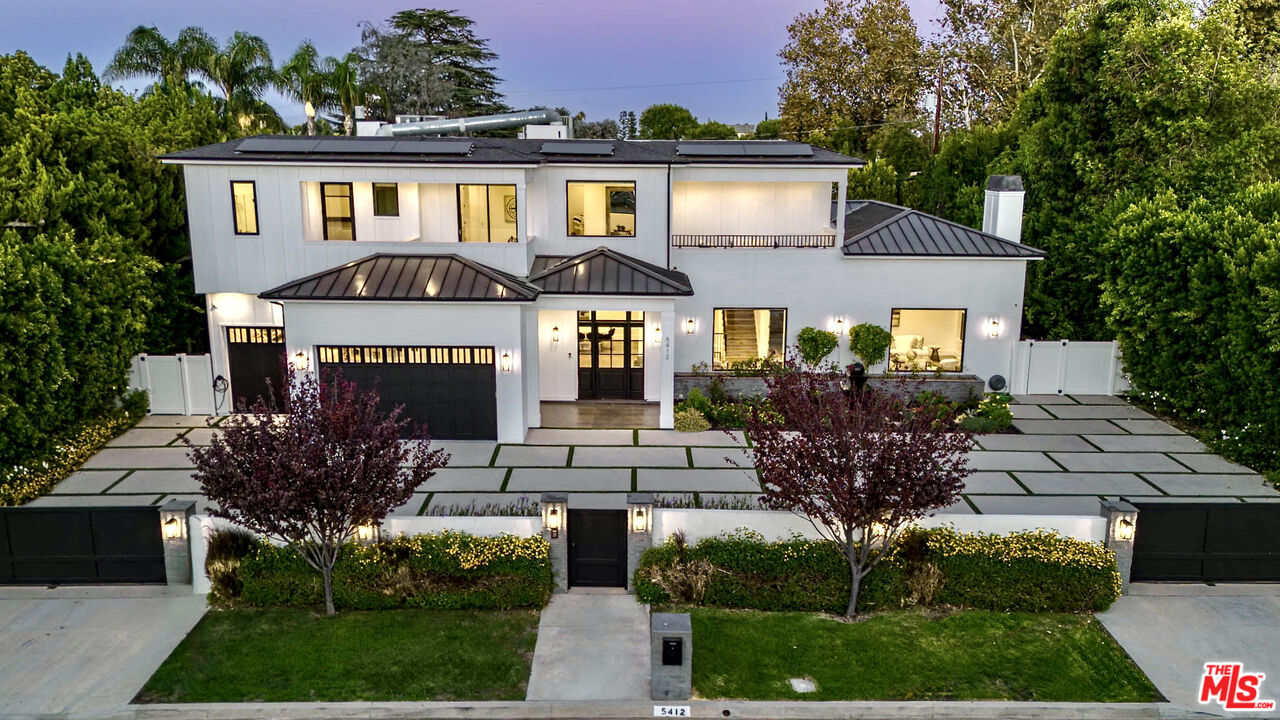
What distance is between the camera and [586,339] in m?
23.3

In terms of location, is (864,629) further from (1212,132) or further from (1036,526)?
(1212,132)

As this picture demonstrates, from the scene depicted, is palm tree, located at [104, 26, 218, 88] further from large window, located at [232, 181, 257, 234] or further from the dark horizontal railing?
the dark horizontal railing

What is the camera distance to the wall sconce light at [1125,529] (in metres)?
13.8

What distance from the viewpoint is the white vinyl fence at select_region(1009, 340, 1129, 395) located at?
24375 millimetres

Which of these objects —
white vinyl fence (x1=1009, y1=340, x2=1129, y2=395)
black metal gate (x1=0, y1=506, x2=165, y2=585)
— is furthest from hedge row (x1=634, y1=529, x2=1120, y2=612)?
white vinyl fence (x1=1009, y1=340, x2=1129, y2=395)

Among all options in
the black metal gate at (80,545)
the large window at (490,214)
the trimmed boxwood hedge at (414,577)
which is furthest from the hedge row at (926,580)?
the large window at (490,214)

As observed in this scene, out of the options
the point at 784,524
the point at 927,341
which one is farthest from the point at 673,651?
the point at 927,341

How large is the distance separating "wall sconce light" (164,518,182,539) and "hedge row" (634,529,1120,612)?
734 cm

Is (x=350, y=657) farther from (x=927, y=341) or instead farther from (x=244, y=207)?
(x=927, y=341)

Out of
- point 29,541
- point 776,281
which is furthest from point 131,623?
point 776,281

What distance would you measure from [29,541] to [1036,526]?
16033 millimetres

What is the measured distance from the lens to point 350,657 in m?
12.2

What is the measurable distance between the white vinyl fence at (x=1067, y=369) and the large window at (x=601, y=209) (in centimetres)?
1140

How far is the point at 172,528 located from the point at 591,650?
6.95 meters
